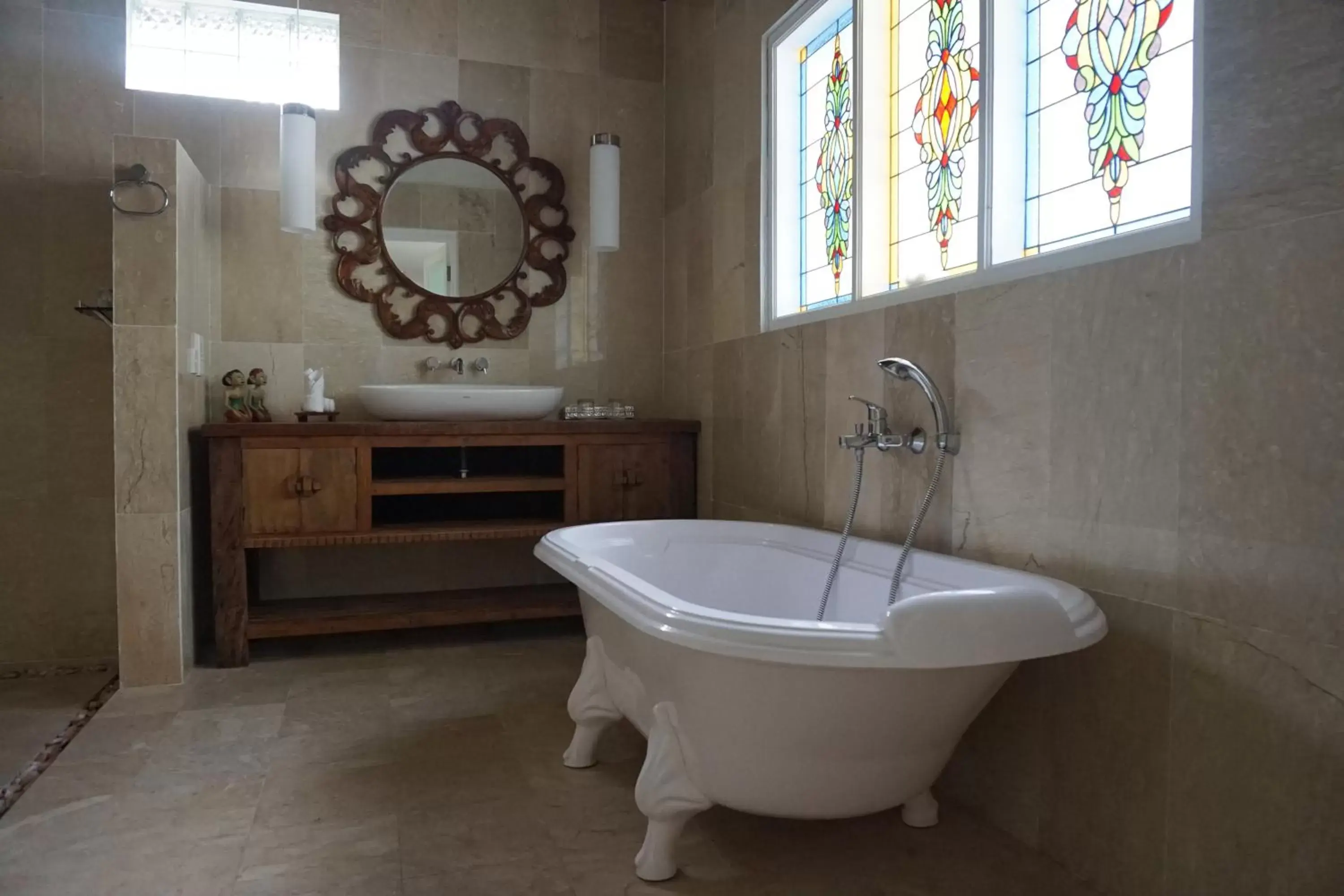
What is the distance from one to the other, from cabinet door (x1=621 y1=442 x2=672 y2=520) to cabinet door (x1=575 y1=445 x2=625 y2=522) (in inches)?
0.9

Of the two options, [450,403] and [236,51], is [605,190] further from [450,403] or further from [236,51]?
[236,51]

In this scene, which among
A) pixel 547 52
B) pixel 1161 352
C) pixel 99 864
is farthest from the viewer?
pixel 547 52

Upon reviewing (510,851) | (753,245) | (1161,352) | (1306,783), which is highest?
(753,245)

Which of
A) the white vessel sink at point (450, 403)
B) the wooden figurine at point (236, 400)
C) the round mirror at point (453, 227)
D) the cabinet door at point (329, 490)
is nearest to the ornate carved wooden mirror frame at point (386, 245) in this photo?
the round mirror at point (453, 227)

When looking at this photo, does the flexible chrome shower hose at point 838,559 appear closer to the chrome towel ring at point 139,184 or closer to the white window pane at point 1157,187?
the white window pane at point 1157,187

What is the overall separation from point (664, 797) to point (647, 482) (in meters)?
1.91

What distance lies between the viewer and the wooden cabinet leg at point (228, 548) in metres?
3.01

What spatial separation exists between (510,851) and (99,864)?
0.76 metres

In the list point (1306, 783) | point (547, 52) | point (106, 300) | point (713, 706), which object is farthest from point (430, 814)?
point (547, 52)

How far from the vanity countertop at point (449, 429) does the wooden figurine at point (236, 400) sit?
10cm

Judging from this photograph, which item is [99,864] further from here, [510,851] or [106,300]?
[106,300]

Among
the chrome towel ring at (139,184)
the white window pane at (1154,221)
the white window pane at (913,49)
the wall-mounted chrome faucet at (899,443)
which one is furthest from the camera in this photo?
the chrome towel ring at (139,184)

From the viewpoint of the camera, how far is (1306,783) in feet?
4.20

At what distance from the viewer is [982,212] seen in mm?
2059
